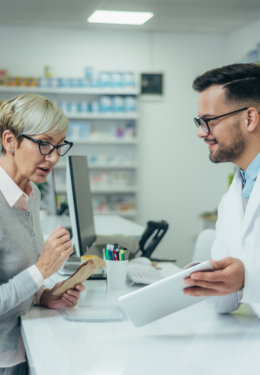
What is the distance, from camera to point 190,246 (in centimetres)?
675

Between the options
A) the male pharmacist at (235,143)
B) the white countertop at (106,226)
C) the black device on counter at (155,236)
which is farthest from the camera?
the white countertop at (106,226)

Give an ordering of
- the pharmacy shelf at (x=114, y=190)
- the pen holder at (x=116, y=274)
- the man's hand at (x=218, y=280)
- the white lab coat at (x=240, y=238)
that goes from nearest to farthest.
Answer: the man's hand at (x=218, y=280)
the white lab coat at (x=240, y=238)
the pen holder at (x=116, y=274)
the pharmacy shelf at (x=114, y=190)

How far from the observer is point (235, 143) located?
162 cm

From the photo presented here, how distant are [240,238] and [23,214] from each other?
69cm

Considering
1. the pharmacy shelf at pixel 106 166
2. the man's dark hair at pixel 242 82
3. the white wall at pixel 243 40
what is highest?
the white wall at pixel 243 40

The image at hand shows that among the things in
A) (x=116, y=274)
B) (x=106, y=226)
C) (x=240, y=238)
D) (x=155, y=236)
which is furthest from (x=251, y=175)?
(x=106, y=226)

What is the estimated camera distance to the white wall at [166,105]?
6.21 m

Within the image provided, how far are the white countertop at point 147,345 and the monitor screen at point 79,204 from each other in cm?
45

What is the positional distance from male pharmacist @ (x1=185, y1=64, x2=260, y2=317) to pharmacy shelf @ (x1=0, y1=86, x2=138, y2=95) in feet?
14.5

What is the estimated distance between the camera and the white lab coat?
139 centimetres

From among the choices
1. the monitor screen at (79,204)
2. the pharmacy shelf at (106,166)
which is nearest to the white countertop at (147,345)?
the monitor screen at (79,204)

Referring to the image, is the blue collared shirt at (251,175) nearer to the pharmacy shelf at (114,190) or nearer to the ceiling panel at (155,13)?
the ceiling panel at (155,13)

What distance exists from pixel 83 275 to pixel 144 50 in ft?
17.1

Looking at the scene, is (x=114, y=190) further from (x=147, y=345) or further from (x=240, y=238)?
(x=147, y=345)
